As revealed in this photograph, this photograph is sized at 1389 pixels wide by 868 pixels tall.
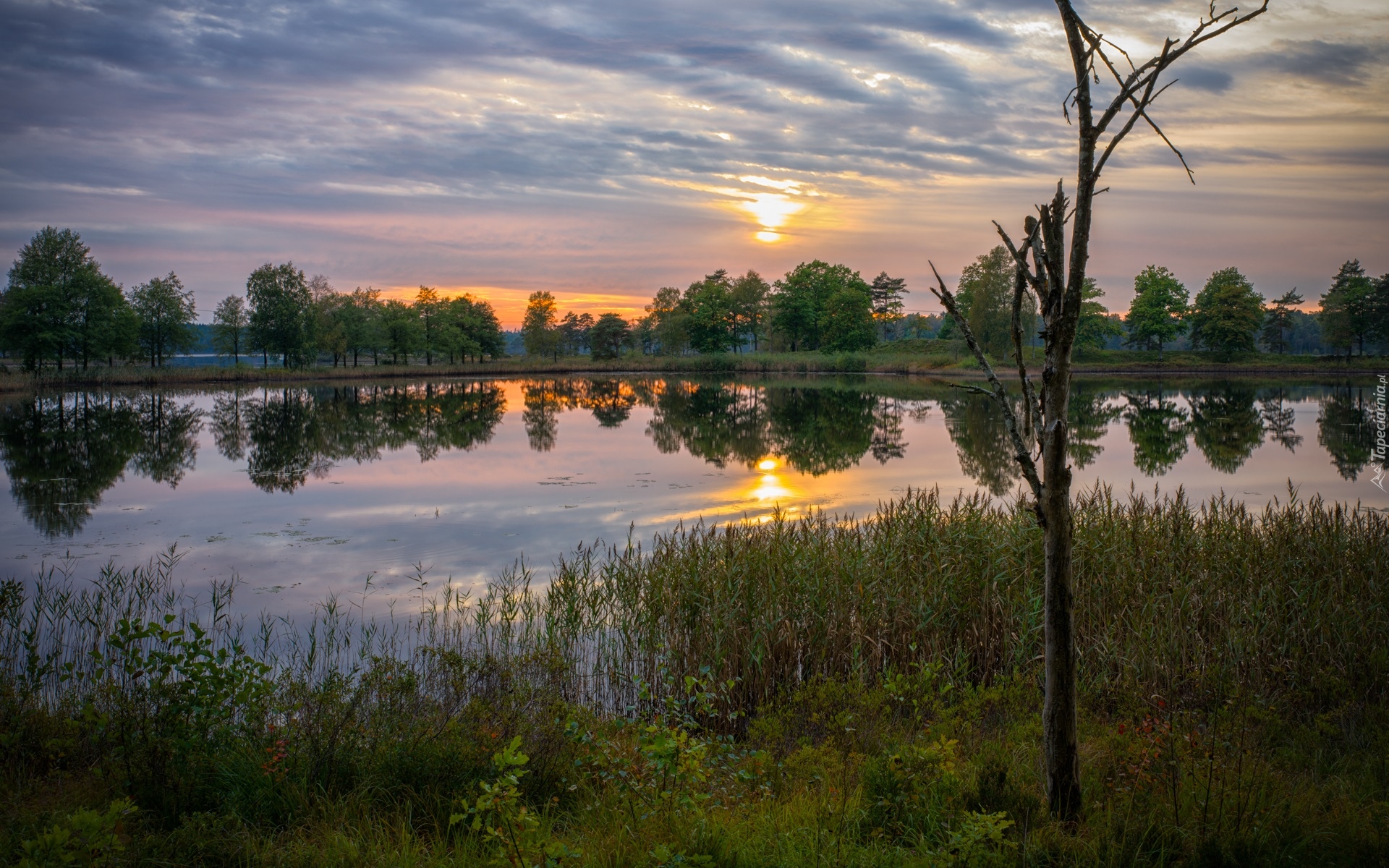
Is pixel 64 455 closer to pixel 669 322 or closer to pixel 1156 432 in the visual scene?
pixel 1156 432

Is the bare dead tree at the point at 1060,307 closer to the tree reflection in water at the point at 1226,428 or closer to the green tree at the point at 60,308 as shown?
the tree reflection in water at the point at 1226,428

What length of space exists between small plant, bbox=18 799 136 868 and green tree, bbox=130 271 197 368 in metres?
92.4

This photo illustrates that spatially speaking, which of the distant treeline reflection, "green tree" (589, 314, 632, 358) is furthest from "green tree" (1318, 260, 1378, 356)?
"green tree" (589, 314, 632, 358)

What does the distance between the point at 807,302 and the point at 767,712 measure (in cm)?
10321

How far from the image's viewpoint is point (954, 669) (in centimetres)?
805

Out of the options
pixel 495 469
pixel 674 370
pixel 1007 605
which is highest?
pixel 674 370

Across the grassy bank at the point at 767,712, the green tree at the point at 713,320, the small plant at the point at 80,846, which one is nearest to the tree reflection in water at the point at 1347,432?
the grassy bank at the point at 767,712

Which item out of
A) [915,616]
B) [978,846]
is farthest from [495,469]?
[978,846]

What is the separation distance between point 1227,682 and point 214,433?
3629 cm

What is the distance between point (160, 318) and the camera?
81688mm

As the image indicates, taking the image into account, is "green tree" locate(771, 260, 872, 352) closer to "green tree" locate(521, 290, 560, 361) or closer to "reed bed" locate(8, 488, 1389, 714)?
"green tree" locate(521, 290, 560, 361)

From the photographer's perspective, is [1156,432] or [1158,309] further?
[1158,309]

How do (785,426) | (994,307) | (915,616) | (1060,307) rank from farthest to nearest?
(994,307)
(785,426)
(915,616)
(1060,307)

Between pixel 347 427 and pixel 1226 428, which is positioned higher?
pixel 1226 428
